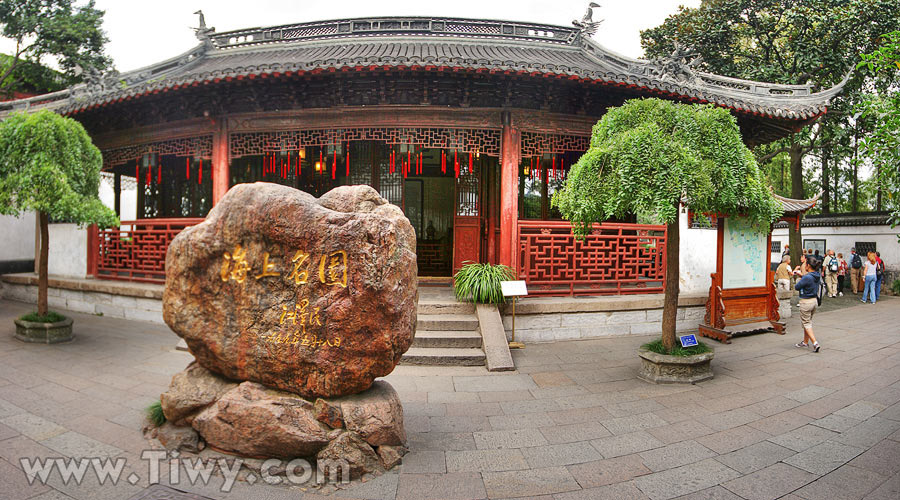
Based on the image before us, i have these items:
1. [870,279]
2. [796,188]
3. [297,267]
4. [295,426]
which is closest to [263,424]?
[295,426]

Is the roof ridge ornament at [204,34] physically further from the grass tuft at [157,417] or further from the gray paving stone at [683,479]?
the gray paving stone at [683,479]

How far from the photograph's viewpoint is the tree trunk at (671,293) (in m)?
4.98

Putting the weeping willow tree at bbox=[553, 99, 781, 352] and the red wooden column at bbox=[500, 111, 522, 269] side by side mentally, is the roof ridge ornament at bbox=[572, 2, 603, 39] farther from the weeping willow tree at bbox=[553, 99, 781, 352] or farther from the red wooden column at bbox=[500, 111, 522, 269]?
the weeping willow tree at bbox=[553, 99, 781, 352]

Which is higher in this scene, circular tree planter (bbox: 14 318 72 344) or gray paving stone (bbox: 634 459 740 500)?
circular tree planter (bbox: 14 318 72 344)

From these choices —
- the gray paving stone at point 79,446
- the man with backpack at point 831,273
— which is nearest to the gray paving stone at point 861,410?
the gray paving stone at point 79,446

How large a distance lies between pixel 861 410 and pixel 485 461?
3.94 meters

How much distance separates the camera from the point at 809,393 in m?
4.55

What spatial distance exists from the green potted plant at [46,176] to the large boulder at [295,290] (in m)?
4.10

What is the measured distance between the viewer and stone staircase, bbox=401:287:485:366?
5414 millimetres

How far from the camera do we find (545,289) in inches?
280

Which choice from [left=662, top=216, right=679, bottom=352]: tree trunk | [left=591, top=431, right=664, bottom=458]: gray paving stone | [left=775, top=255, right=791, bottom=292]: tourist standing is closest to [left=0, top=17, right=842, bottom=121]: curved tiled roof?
[left=662, top=216, right=679, bottom=352]: tree trunk

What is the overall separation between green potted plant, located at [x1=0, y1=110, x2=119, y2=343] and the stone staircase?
4916 millimetres

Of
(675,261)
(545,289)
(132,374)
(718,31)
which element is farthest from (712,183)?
(718,31)

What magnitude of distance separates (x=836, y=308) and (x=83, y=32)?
23.9 metres
